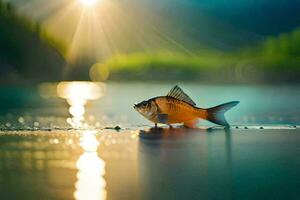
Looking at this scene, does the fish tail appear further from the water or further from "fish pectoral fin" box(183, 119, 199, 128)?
"fish pectoral fin" box(183, 119, 199, 128)

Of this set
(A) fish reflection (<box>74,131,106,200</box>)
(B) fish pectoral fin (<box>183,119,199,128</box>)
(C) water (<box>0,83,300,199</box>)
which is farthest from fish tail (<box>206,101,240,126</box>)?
(A) fish reflection (<box>74,131,106,200</box>)

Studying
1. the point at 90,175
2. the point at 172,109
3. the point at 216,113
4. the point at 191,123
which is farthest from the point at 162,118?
the point at 90,175

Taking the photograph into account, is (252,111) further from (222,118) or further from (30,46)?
(30,46)

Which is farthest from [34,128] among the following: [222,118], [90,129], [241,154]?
[241,154]

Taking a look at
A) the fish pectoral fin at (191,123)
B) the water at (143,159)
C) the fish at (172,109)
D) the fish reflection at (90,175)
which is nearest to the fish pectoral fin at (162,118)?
the fish at (172,109)

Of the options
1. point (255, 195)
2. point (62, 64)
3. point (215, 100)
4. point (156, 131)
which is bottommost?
point (255, 195)

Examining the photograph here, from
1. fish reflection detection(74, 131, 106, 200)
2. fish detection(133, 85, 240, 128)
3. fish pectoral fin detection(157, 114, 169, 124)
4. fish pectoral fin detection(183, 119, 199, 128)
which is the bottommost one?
fish reflection detection(74, 131, 106, 200)

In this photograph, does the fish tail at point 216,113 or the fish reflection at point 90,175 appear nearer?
the fish reflection at point 90,175

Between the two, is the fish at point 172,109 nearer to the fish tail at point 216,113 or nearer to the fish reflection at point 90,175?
the fish tail at point 216,113
